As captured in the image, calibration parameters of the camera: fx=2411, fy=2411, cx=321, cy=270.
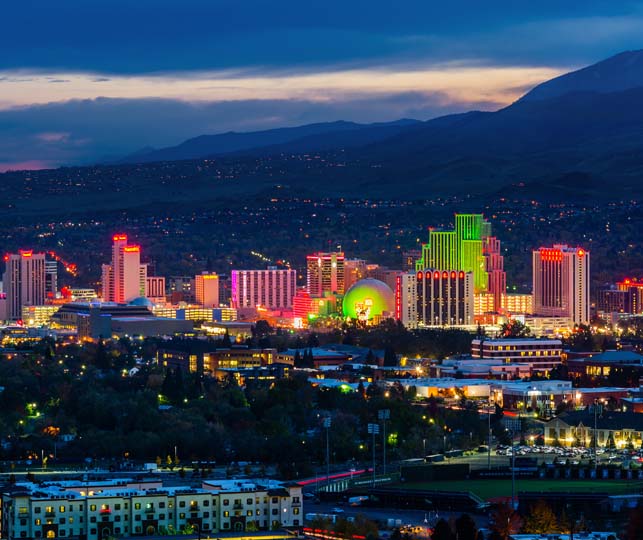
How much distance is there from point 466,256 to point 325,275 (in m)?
8.53

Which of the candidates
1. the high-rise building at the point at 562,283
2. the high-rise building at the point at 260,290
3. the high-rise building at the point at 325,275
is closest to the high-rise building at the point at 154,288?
the high-rise building at the point at 260,290

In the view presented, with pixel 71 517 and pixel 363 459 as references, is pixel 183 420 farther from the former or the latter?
pixel 71 517

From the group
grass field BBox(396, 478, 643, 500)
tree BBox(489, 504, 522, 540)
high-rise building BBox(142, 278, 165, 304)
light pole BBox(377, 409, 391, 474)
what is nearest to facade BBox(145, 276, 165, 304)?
high-rise building BBox(142, 278, 165, 304)

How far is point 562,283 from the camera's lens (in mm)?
135625

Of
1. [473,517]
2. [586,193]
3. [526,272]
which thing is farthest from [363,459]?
[586,193]

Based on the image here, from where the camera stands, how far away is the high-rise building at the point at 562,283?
134000 mm

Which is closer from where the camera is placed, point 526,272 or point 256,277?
point 256,277

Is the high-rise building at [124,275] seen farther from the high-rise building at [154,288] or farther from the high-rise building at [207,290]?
the high-rise building at [207,290]

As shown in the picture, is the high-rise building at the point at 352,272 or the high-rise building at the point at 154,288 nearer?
the high-rise building at the point at 352,272

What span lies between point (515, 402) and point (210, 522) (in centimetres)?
3366

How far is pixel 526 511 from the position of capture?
2078 inches

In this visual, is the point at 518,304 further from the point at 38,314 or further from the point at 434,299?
the point at 38,314

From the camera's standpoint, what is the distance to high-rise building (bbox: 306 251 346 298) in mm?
143750

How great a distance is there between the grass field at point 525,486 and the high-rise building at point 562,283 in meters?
72.1
